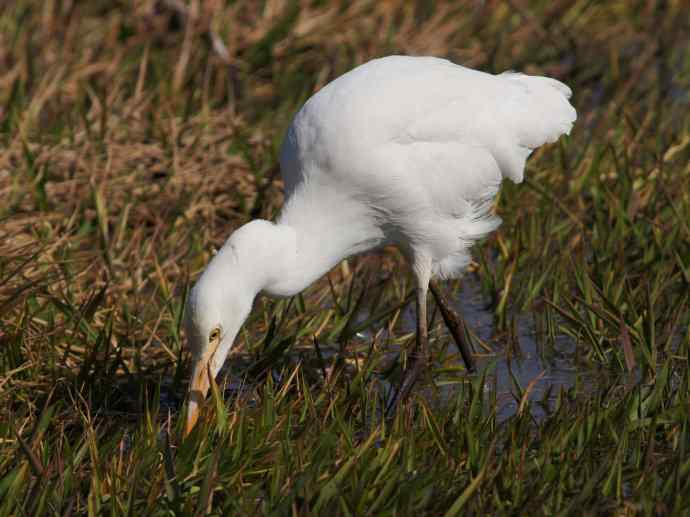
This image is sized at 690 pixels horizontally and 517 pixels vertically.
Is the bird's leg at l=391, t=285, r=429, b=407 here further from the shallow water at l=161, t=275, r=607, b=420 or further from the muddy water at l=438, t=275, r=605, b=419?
the muddy water at l=438, t=275, r=605, b=419

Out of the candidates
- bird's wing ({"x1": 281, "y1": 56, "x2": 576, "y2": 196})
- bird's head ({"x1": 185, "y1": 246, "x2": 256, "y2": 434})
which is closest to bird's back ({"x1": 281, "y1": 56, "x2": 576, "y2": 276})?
bird's wing ({"x1": 281, "y1": 56, "x2": 576, "y2": 196})

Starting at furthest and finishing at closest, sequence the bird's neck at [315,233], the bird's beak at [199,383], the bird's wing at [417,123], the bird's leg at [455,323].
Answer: the bird's leg at [455,323], the bird's wing at [417,123], the bird's neck at [315,233], the bird's beak at [199,383]

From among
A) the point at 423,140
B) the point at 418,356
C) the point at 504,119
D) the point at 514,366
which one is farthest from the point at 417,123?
the point at 514,366

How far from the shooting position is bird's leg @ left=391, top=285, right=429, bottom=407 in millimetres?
4742

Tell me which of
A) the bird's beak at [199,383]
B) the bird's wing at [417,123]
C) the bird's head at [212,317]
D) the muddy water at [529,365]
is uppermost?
the bird's wing at [417,123]

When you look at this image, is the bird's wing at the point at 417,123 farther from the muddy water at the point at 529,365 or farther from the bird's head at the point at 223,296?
the muddy water at the point at 529,365

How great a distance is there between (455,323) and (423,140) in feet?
2.97

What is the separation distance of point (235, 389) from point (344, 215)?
2.95ft

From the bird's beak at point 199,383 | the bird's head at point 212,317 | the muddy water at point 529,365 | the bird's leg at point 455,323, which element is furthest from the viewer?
the bird's leg at point 455,323

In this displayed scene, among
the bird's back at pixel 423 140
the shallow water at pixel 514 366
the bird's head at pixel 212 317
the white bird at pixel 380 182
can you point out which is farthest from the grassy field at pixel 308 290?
the bird's back at pixel 423 140

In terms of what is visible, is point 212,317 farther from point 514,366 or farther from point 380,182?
point 514,366

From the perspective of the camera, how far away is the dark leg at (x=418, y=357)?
15.5 feet

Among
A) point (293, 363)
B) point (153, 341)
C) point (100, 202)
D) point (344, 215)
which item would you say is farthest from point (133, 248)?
point (344, 215)

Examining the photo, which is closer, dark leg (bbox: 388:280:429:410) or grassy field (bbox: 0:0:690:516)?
grassy field (bbox: 0:0:690:516)
